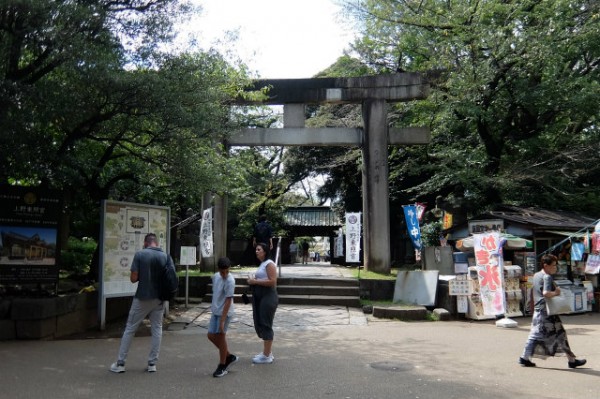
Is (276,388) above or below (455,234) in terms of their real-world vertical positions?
below

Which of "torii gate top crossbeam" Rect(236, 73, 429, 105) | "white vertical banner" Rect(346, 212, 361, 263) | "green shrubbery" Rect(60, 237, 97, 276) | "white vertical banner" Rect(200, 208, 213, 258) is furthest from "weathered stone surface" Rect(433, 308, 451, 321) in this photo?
"green shrubbery" Rect(60, 237, 97, 276)

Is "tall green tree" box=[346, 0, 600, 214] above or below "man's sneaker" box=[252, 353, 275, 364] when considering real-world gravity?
above

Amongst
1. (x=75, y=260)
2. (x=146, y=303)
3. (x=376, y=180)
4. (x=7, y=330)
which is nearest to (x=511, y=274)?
(x=376, y=180)

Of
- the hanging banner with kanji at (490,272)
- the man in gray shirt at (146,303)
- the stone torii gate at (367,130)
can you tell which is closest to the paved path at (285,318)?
the hanging banner with kanji at (490,272)

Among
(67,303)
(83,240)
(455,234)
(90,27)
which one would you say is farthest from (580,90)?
(83,240)

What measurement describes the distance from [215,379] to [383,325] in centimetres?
508

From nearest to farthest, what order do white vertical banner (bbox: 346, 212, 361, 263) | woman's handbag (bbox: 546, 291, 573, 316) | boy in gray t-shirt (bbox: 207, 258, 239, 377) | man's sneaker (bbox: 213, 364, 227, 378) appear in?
man's sneaker (bbox: 213, 364, 227, 378) → boy in gray t-shirt (bbox: 207, 258, 239, 377) → woman's handbag (bbox: 546, 291, 573, 316) → white vertical banner (bbox: 346, 212, 361, 263)

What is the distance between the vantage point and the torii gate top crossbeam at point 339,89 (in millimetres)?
15070

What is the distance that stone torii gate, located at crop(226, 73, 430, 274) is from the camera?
15.0m

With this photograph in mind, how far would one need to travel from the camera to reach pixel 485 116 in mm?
15617

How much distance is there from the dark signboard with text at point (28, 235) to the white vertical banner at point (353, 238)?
8145 millimetres

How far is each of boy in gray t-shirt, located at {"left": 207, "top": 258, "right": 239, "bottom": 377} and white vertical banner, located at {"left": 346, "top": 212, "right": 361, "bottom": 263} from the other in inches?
333

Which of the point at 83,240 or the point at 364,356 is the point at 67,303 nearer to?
the point at 364,356

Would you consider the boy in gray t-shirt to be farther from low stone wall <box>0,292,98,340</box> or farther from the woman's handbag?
the woman's handbag
